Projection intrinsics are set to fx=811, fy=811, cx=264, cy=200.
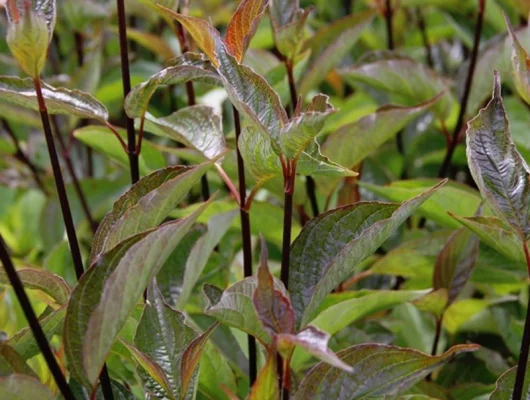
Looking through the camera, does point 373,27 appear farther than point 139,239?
Yes

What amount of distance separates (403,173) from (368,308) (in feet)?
2.03

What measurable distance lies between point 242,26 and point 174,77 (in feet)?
0.25

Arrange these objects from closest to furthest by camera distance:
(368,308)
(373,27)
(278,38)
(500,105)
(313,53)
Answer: (500,105)
(368,308)
(278,38)
(313,53)
(373,27)

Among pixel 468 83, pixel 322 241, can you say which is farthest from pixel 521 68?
pixel 468 83

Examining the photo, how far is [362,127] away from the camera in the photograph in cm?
97

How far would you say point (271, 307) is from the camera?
1.90 feet

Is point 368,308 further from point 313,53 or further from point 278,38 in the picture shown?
point 313,53

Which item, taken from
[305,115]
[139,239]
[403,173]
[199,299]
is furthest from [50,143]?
[403,173]

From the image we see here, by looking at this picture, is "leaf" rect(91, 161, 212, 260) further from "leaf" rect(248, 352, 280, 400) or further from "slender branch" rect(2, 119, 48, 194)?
"slender branch" rect(2, 119, 48, 194)

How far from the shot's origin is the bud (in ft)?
1.99

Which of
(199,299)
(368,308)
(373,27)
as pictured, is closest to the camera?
(368,308)

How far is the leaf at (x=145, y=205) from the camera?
0.66 m

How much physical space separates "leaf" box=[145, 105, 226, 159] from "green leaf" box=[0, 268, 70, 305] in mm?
207

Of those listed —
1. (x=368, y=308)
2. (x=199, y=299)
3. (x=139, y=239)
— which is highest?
(x=139, y=239)
